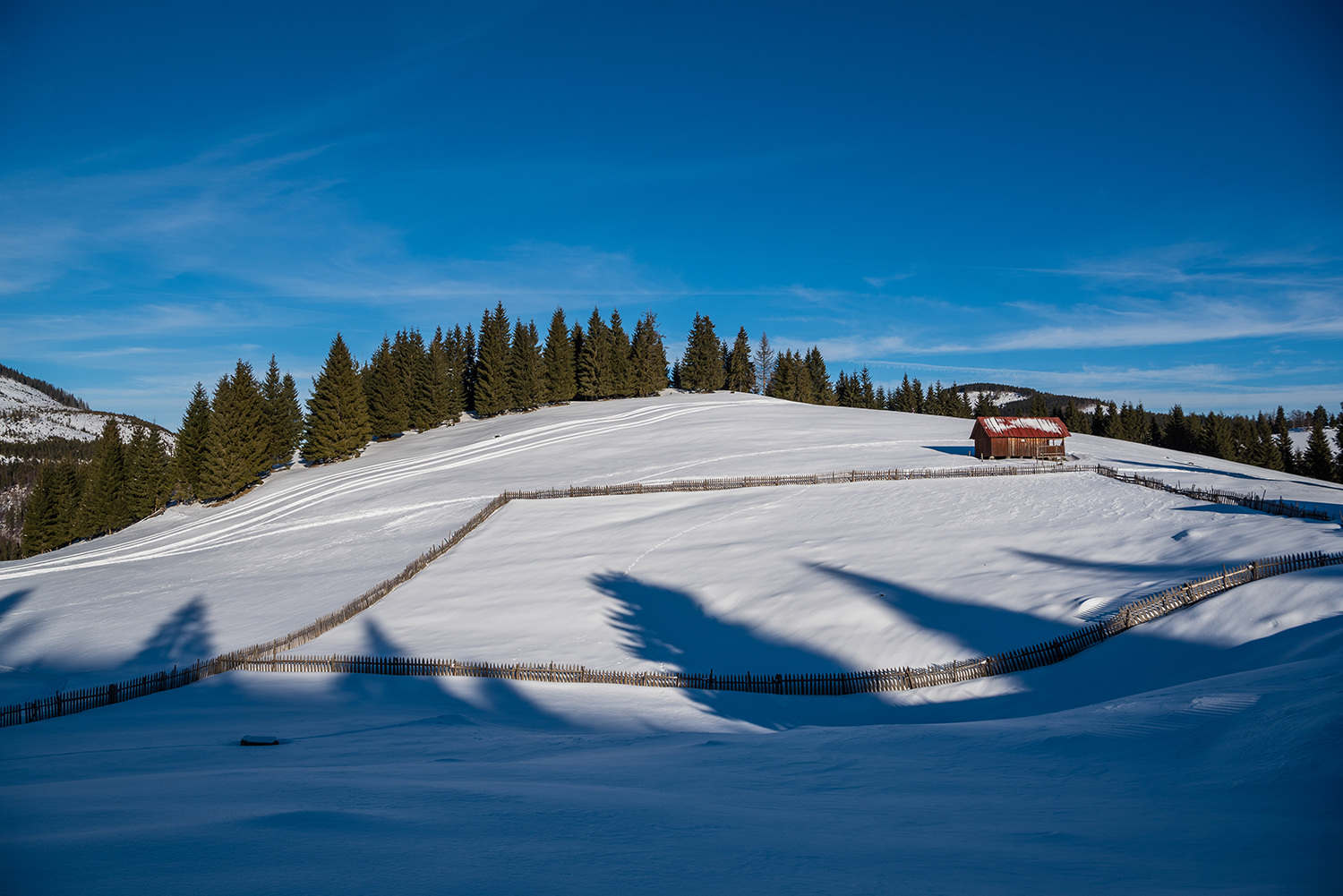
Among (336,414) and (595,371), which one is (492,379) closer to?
(595,371)

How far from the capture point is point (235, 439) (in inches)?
2140

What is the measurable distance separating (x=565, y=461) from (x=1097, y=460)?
3807 centimetres

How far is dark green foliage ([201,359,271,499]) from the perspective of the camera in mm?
52938

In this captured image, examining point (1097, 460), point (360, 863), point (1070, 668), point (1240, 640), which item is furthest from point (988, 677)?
point (1097, 460)

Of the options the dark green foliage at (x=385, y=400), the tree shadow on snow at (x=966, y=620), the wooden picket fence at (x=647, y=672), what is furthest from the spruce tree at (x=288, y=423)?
the tree shadow on snow at (x=966, y=620)

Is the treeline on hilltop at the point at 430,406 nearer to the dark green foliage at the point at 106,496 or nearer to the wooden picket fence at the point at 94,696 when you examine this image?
the dark green foliage at the point at 106,496

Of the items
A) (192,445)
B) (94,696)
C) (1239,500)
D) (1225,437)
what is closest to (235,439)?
(192,445)

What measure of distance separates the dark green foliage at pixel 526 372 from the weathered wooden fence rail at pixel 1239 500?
2505 inches

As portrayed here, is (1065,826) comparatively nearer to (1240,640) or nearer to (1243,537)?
(1240,640)

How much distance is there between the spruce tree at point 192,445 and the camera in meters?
57.9

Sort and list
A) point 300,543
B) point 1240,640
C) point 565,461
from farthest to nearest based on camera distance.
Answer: point 565,461
point 300,543
point 1240,640

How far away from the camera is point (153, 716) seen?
15.9 meters

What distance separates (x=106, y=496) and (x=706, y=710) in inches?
2885

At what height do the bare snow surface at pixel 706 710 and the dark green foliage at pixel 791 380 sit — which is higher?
the dark green foliage at pixel 791 380
